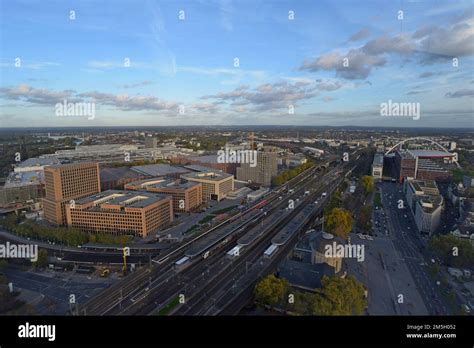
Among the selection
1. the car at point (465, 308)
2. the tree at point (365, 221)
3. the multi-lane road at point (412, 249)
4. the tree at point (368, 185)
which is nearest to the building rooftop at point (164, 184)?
the tree at point (365, 221)

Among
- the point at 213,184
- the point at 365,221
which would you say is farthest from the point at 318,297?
the point at 213,184

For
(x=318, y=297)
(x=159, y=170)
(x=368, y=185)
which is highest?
(x=159, y=170)

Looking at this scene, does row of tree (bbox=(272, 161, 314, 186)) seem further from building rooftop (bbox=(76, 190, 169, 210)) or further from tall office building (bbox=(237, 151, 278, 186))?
building rooftop (bbox=(76, 190, 169, 210))

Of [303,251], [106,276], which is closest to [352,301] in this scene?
[303,251]

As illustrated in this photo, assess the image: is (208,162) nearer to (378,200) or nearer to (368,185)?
(368,185)

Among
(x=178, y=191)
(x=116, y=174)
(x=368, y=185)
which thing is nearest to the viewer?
(x=178, y=191)

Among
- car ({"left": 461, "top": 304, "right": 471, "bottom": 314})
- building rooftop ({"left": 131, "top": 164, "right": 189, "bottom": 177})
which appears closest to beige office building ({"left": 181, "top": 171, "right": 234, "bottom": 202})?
building rooftop ({"left": 131, "top": 164, "right": 189, "bottom": 177})
